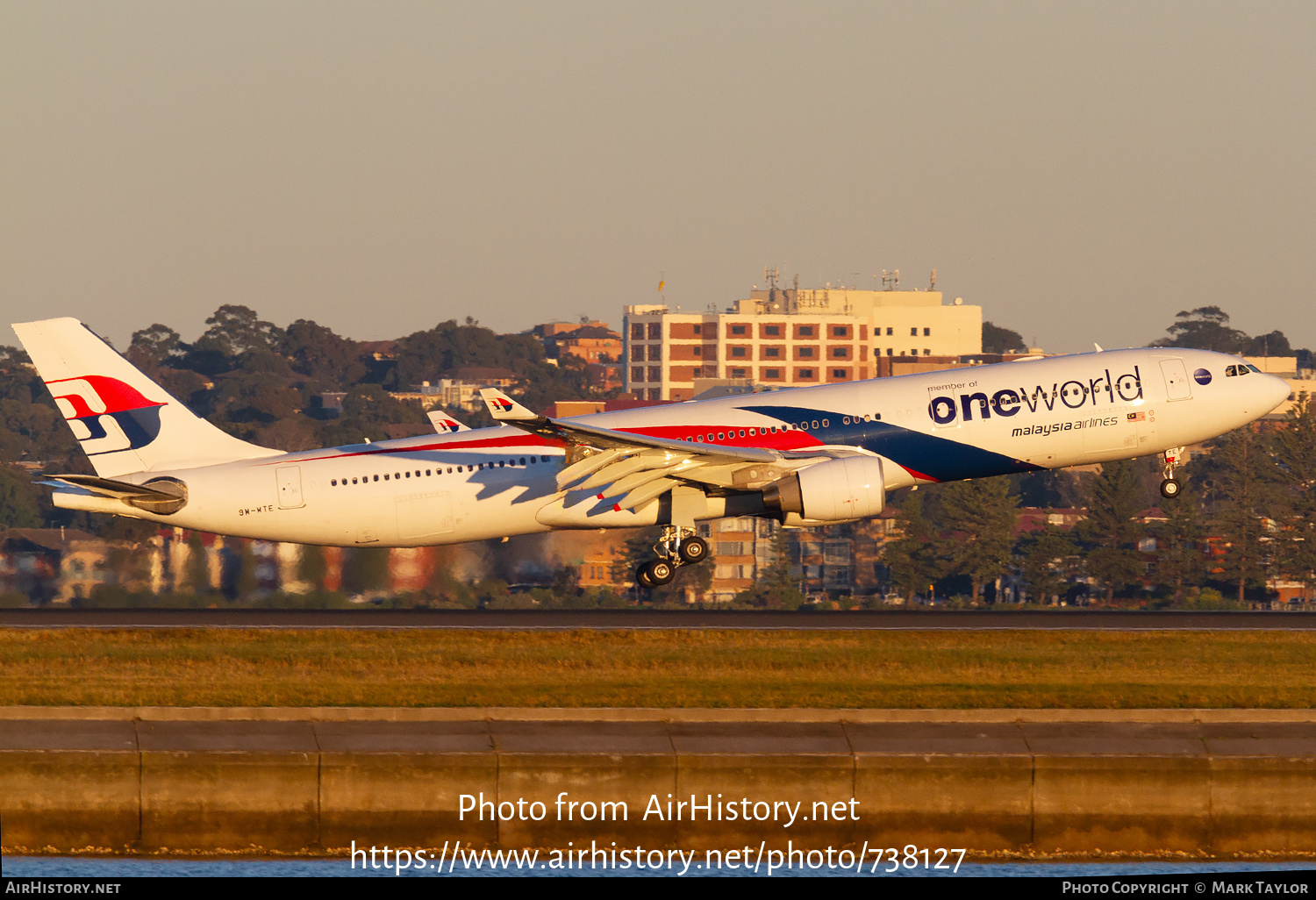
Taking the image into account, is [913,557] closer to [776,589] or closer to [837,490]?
[776,589]

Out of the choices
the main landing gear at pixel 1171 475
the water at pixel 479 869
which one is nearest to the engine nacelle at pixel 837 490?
the main landing gear at pixel 1171 475

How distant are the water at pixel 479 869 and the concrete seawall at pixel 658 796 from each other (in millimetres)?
276

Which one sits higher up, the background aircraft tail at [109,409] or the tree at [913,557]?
the background aircraft tail at [109,409]

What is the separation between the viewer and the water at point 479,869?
2627 centimetres

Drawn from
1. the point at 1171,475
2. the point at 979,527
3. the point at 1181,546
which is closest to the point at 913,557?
the point at 979,527

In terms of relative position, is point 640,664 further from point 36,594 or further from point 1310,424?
point 1310,424

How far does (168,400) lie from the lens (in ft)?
152

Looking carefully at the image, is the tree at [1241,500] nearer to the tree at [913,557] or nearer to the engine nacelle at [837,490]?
the tree at [913,557]

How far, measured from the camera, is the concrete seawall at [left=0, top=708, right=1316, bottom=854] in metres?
27.0

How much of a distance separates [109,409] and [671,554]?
15.3 meters

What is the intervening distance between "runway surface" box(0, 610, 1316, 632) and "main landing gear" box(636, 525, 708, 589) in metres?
0.94

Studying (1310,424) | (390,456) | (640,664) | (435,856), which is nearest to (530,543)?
(390,456)

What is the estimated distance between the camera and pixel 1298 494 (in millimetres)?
100688

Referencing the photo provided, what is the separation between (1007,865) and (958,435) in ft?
61.5
